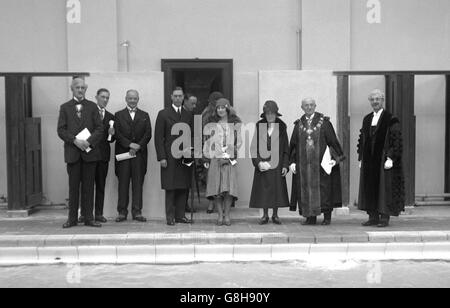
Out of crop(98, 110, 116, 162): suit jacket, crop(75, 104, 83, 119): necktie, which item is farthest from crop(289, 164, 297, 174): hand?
crop(75, 104, 83, 119): necktie

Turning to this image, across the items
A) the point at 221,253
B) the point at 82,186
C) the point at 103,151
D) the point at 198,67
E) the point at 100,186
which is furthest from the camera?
the point at 198,67

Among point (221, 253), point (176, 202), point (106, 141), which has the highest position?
point (106, 141)

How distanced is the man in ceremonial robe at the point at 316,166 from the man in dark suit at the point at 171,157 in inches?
59.3

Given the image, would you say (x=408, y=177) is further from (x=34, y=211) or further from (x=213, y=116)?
(x=34, y=211)

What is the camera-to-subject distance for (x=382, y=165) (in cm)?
815

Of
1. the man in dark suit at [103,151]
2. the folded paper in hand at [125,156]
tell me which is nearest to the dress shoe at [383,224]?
the folded paper in hand at [125,156]

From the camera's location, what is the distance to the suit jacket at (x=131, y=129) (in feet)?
28.6

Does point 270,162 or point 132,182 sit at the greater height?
point 270,162

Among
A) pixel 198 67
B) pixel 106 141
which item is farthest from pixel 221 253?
pixel 198 67

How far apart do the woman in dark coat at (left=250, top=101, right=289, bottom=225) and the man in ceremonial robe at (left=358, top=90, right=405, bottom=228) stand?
3.56ft

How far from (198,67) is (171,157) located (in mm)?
2378

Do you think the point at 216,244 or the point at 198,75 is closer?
the point at 216,244

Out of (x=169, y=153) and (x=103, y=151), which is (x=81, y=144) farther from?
(x=169, y=153)

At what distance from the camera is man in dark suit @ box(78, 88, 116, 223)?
8727 millimetres
